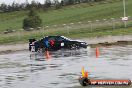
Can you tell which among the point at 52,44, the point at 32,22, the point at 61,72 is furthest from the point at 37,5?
the point at 61,72

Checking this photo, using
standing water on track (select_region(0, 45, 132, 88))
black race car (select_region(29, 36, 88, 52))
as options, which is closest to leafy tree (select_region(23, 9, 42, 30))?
black race car (select_region(29, 36, 88, 52))

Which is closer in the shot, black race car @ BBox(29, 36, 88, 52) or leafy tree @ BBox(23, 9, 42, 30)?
black race car @ BBox(29, 36, 88, 52)

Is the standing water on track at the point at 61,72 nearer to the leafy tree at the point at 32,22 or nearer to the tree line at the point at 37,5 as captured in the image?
the leafy tree at the point at 32,22

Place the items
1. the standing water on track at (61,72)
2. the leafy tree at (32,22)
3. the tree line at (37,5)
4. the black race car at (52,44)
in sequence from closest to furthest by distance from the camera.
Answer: the standing water on track at (61,72), the black race car at (52,44), the leafy tree at (32,22), the tree line at (37,5)

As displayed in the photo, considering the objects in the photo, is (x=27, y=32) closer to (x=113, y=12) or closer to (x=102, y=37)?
(x=102, y=37)

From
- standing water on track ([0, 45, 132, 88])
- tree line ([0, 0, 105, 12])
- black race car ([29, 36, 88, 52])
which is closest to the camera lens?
standing water on track ([0, 45, 132, 88])

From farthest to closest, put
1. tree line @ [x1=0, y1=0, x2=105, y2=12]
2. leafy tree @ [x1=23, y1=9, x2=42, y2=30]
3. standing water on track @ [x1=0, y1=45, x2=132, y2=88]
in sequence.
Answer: tree line @ [x1=0, y1=0, x2=105, y2=12]
leafy tree @ [x1=23, y1=9, x2=42, y2=30]
standing water on track @ [x1=0, y1=45, x2=132, y2=88]

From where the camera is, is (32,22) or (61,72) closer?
(61,72)

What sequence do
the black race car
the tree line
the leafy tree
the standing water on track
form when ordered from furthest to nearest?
the tree line → the leafy tree → the black race car → the standing water on track

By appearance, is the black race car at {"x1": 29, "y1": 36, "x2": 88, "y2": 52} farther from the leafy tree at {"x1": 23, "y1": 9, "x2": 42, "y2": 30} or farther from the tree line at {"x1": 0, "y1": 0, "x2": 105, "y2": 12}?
the tree line at {"x1": 0, "y1": 0, "x2": 105, "y2": 12}

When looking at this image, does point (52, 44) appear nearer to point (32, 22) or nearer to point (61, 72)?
point (61, 72)

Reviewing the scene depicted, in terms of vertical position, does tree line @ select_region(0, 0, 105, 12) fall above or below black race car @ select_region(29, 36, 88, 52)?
above

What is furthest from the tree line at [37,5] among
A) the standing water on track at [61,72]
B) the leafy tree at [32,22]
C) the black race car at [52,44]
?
the standing water on track at [61,72]

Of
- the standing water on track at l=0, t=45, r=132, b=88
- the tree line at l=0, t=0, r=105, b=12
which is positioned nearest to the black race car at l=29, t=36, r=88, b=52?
the standing water on track at l=0, t=45, r=132, b=88
